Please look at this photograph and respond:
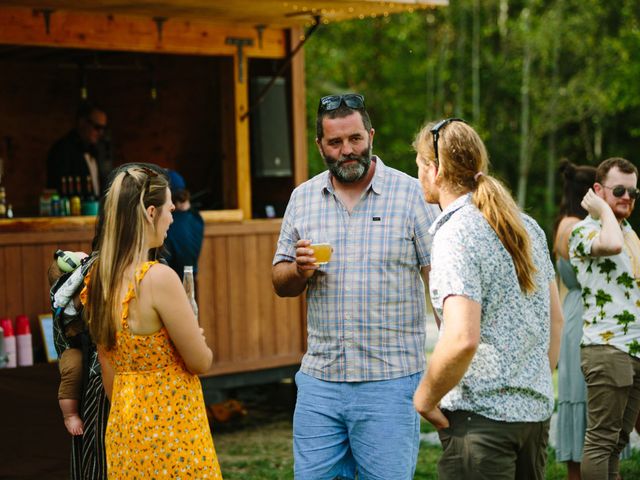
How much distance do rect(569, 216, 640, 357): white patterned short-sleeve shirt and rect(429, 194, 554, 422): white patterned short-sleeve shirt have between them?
227cm

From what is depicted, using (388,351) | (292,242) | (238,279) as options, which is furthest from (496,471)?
(238,279)

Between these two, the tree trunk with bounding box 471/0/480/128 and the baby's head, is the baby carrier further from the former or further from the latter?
the tree trunk with bounding box 471/0/480/128

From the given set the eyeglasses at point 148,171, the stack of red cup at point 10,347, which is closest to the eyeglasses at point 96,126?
the stack of red cup at point 10,347

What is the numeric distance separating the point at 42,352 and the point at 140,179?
13.7 feet

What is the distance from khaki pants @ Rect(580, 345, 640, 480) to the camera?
5.26 m

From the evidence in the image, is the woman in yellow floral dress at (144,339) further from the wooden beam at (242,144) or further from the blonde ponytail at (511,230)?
the wooden beam at (242,144)

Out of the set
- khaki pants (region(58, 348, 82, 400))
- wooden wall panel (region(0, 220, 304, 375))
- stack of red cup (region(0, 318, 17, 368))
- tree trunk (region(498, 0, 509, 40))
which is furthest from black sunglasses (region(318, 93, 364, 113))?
tree trunk (region(498, 0, 509, 40))

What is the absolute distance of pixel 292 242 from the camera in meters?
4.26

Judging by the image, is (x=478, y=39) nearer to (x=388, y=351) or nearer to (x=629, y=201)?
(x=629, y=201)

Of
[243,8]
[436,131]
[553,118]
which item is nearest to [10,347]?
[243,8]

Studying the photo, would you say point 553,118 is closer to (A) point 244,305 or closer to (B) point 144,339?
(A) point 244,305

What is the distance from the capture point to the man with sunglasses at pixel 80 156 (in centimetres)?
920

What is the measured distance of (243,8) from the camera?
8.06m

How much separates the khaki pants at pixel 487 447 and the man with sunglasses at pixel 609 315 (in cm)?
218
